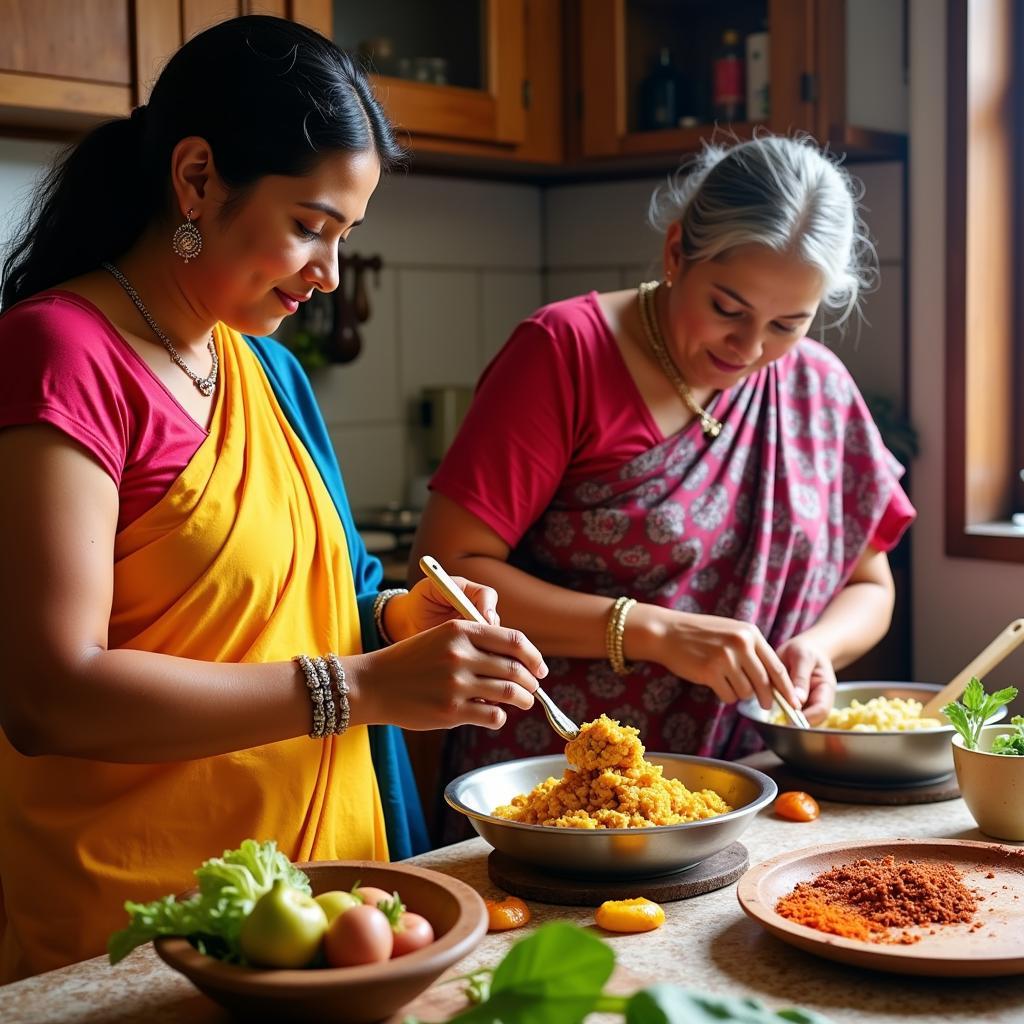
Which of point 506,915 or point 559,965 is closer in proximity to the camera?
point 559,965

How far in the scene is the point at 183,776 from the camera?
55.7 inches

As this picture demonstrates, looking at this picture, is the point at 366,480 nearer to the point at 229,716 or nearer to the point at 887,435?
the point at 887,435

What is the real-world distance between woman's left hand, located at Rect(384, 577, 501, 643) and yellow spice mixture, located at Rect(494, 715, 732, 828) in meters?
0.18

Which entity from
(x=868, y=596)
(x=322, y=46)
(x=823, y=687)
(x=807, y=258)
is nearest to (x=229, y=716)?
(x=322, y=46)

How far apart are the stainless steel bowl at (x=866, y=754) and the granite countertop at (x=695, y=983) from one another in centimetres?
37

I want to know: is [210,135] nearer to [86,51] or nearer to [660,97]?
[86,51]

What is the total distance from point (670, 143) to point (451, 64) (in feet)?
1.60

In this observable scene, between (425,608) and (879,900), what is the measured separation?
0.59 m

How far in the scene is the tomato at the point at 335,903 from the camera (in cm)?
103

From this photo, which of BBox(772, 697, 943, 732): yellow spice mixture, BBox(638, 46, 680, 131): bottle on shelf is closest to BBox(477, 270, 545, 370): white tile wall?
BBox(638, 46, 680, 131): bottle on shelf

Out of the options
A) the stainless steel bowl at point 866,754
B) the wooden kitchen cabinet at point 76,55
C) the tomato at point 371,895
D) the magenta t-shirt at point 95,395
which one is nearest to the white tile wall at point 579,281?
the wooden kitchen cabinet at point 76,55

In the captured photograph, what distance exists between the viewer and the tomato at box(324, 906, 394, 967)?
3.24ft

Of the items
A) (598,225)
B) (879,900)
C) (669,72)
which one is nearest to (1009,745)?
(879,900)

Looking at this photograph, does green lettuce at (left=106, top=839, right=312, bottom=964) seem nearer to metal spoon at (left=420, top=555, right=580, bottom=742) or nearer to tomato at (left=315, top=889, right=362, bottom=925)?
tomato at (left=315, top=889, right=362, bottom=925)
